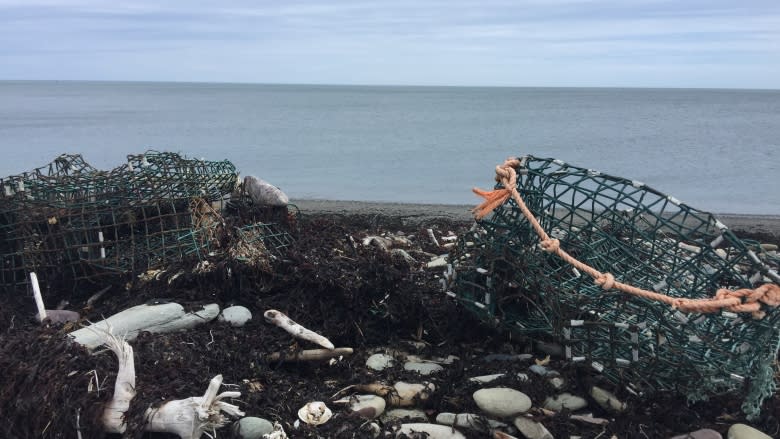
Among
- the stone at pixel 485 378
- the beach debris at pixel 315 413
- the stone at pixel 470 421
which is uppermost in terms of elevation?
the stone at pixel 485 378

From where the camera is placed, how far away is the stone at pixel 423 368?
16.4 feet

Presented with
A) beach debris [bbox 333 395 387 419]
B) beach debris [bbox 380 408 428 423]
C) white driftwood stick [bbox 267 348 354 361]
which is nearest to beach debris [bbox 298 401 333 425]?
beach debris [bbox 333 395 387 419]

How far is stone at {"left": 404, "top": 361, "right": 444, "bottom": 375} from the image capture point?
5.01 m

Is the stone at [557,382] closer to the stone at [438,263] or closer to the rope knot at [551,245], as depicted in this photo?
the rope knot at [551,245]

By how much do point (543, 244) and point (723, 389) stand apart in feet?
4.94

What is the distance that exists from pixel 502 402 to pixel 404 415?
2.35ft

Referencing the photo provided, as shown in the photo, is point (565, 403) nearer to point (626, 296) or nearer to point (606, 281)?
point (626, 296)

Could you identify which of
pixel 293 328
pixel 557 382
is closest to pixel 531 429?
pixel 557 382

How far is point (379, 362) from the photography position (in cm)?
512

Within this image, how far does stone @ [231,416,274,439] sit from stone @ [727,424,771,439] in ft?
9.60

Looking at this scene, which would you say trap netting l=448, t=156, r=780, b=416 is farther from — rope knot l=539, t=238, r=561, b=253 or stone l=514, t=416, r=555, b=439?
stone l=514, t=416, r=555, b=439

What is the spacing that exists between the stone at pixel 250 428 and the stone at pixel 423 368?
135cm

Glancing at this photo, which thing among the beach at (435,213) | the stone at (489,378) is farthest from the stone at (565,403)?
the beach at (435,213)

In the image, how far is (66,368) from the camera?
13.4ft
